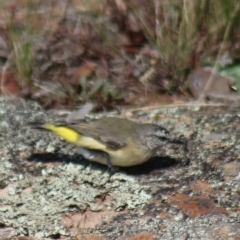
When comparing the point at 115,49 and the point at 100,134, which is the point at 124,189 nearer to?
the point at 100,134

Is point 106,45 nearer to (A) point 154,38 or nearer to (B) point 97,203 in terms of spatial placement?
(A) point 154,38

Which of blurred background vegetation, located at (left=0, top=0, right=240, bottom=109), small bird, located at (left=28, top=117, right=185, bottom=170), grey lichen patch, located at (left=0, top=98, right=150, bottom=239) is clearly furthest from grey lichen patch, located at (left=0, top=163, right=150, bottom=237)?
blurred background vegetation, located at (left=0, top=0, right=240, bottom=109)

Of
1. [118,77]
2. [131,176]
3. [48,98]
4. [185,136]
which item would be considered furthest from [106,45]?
[131,176]

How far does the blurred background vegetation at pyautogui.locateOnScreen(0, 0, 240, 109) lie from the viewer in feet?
17.7

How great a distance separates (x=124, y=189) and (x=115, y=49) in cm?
229

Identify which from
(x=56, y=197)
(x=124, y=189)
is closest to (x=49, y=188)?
(x=56, y=197)

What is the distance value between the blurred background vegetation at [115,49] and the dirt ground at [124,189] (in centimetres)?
70

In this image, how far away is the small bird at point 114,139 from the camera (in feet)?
13.4

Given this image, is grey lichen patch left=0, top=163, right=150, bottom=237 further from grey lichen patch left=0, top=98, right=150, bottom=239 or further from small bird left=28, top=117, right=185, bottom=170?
small bird left=28, top=117, right=185, bottom=170

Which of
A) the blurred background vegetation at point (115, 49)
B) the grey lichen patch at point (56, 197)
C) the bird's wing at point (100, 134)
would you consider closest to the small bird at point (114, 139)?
the bird's wing at point (100, 134)

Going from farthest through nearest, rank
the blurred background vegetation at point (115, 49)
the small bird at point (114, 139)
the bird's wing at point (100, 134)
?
the blurred background vegetation at point (115, 49)
the bird's wing at point (100, 134)
the small bird at point (114, 139)

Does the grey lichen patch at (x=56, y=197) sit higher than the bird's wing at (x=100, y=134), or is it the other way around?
the bird's wing at (x=100, y=134)

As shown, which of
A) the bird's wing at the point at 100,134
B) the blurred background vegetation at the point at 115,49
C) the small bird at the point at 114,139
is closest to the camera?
the small bird at the point at 114,139

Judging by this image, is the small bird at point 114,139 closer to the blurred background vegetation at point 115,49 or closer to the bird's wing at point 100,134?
the bird's wing at point 100,134
